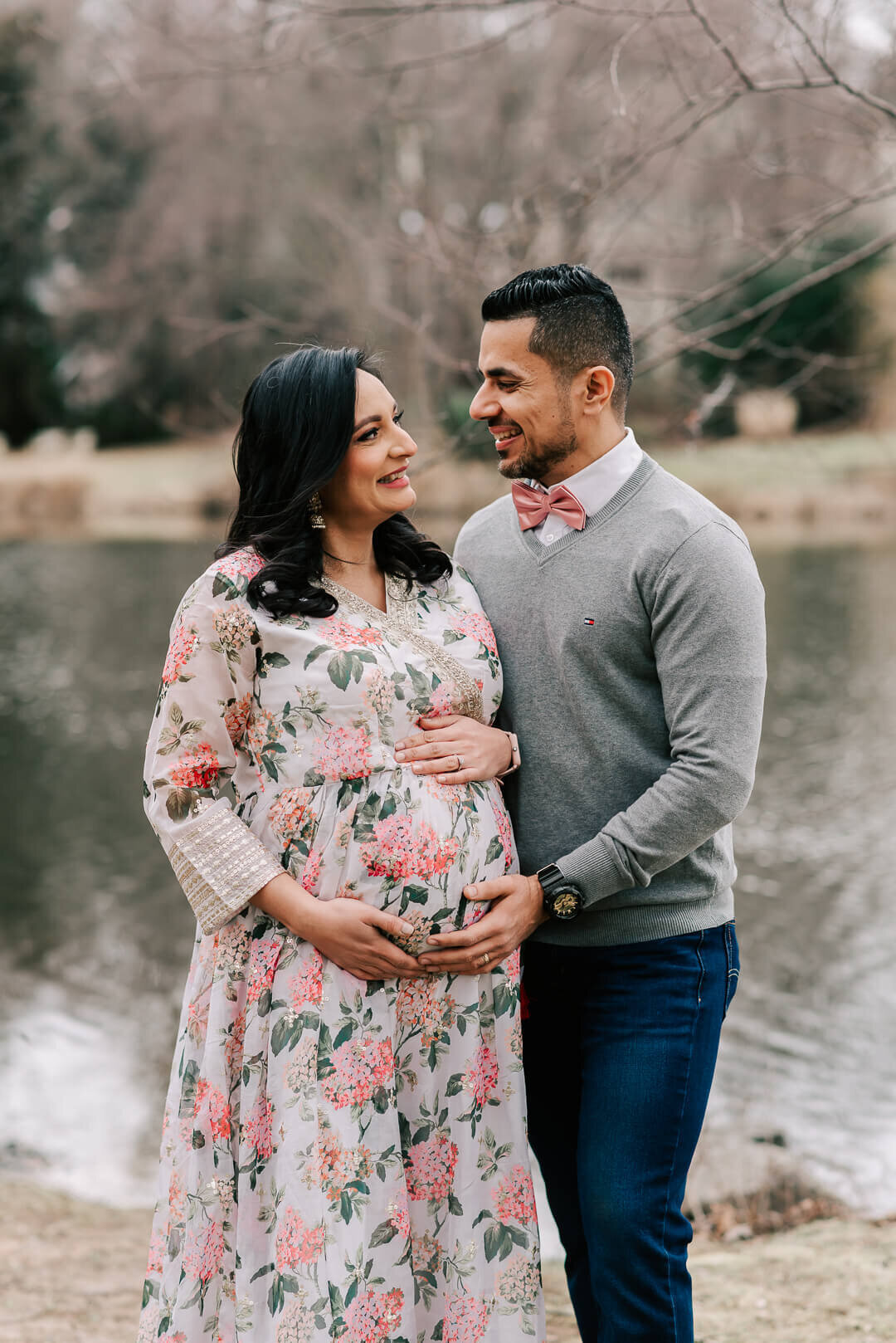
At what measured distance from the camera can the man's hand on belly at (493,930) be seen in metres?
1.92

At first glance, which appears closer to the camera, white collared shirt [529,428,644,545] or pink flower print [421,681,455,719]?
pink flower print [421,681,455,719]

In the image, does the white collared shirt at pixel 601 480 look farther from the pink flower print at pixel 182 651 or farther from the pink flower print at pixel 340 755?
the pink flower print at pixel 182 651

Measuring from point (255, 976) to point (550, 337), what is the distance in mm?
1129

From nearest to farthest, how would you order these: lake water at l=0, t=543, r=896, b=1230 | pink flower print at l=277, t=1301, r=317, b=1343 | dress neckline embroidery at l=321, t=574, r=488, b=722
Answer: pink flower print at l=277, t=1301, r=317, b=1343 < dress neckline embroidery at l=321, t=574, r=488, b=722 < lake water at l=0, t=543, r=896, b=1230

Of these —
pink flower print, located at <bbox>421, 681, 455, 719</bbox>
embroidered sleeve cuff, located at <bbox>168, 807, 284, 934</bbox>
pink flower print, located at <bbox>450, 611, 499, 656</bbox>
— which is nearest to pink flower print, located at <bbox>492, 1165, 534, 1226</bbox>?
embroidered sleeve cuff, located at <bbox>168, 807, 284, 934</bbox>

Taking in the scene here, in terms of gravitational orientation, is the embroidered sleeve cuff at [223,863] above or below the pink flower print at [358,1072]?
above

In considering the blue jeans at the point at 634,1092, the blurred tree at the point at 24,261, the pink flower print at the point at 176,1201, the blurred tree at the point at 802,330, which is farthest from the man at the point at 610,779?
the blurred tree at the point at 24,261

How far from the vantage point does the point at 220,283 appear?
15.4m

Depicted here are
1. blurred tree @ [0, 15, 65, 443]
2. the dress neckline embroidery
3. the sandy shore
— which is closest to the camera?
the dress neckline embroidery

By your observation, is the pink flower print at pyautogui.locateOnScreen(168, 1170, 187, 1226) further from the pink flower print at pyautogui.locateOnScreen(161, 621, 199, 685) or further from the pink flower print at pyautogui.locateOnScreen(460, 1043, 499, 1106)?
the pink flower print at pyautogui.locateOnScreen(161, 621, 199, 685)


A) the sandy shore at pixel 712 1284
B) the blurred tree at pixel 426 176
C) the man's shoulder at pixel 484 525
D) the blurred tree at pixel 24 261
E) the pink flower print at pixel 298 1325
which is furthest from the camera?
the blurred tree at pixel 24 261

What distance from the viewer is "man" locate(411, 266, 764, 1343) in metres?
1.92

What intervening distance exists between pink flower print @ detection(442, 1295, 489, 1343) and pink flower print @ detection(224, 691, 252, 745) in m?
0.95

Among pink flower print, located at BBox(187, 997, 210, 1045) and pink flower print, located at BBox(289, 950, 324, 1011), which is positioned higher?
pink flower print, located at BBox(289, 950, 324, 1011)
